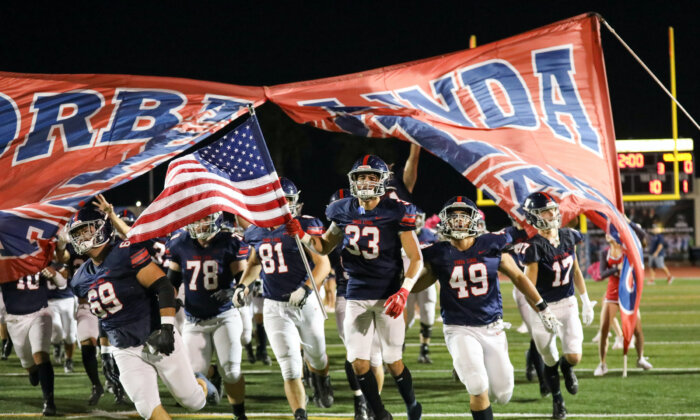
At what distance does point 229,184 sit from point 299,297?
1.53 m

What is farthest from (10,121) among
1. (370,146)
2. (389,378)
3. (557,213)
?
(370,146)

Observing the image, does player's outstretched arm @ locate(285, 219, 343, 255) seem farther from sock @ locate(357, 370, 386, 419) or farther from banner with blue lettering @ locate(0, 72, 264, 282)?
banner with blue lettering @ locate(0, 72, 264, 282)

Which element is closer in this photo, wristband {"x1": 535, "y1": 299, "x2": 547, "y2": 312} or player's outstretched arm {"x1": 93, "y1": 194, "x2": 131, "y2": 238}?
wristband {"x1": 535, "y1": 299, "x2": 547, "y2": 312}

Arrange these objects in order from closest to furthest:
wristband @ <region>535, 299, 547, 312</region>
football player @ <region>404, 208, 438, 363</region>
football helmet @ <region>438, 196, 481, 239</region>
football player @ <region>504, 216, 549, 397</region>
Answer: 1. football helmet @ <region>438, 196, 481, 239</region>
2. wristband @ <region>535, 299, 547, 312</region>
3. football player @ <region>504, 216, 549, 397</region>
4. football player @ <region>404, 208, 438, 363</region>

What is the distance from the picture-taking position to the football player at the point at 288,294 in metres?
7.93

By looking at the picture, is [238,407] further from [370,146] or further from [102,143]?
[370,146]

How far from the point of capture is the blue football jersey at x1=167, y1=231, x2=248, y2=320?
797cm

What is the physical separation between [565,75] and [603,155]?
2.38 feet

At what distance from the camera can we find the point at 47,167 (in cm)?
648

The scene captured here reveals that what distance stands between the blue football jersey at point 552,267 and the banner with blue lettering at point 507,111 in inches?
60.1

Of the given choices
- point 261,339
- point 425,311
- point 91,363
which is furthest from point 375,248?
point 261,339

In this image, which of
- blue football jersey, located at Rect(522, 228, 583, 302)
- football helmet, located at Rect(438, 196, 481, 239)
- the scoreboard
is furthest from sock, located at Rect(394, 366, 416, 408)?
the scoreboard

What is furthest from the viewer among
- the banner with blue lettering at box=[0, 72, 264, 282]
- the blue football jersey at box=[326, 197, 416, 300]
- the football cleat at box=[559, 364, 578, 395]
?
the football cleat at box=[559, 364, 578, 395]

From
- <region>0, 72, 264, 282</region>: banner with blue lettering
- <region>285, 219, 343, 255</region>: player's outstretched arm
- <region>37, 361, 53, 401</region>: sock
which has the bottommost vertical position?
<region>37, 361, 53, 401</region>: sock
